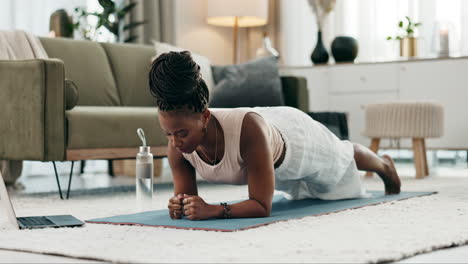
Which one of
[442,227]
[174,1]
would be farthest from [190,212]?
[174,1]

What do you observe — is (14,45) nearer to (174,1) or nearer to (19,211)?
(19,211)

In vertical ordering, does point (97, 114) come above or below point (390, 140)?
above

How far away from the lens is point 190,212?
1.92 m

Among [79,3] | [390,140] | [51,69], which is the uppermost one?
[79,3]

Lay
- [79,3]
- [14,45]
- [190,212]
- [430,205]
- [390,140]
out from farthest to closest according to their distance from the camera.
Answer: [79,3] → [390,140] → [14,45] → [430,205] → [190,212]

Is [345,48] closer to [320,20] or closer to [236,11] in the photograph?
[320,20]

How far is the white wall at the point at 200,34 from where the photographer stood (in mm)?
5641

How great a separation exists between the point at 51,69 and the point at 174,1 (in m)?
2.77

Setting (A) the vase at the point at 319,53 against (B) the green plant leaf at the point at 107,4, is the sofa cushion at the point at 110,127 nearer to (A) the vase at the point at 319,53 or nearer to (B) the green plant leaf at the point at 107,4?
(B) the green plant leaf at the point at 107,4

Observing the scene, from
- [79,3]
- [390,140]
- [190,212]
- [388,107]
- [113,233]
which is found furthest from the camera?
[79,3]

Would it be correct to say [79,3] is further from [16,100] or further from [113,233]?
[113,233]

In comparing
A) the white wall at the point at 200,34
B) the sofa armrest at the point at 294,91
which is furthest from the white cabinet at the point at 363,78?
the white wall at the point at 200,34

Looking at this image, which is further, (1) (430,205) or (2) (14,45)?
(2) (14,45)

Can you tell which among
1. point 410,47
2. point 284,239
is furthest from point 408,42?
point 284,239
